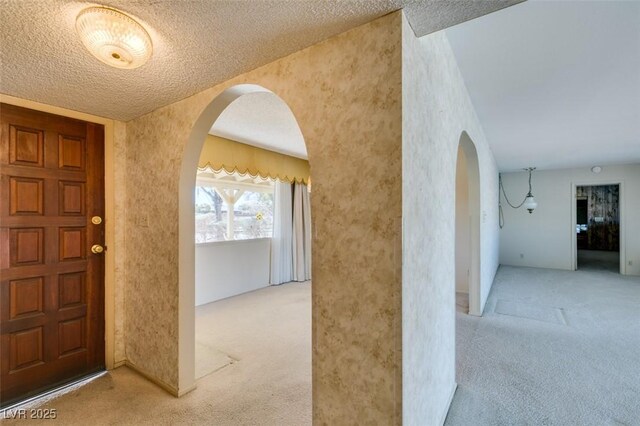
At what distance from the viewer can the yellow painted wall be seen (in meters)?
3.70

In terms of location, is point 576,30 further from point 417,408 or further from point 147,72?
point 147,72

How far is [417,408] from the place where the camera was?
1303 millimetres

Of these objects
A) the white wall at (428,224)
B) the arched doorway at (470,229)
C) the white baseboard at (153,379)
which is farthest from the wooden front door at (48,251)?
the arched doorway at (470,229)

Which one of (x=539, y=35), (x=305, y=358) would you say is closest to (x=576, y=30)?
(x=539, y=35)

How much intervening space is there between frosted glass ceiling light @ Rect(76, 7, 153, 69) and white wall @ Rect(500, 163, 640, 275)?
782 centimetres

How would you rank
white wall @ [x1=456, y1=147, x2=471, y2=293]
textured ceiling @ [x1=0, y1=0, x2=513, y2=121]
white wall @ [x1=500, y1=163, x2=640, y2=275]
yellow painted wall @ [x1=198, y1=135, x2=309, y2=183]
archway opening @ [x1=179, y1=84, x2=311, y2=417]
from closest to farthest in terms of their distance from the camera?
textured ceiling @ [x1=0, y1=0, x2=513, y2=121] < archway opening @ [x1=179, y1=84, x2=311, y2=417] < yellow painted wall @ [x1=198, y1=135, x2=309, y2=183] < white wall @ [x1=456, y1=147, x2=471, y2=293] < white wall @ [x1=500, y1=163, x2=640, y2=275]

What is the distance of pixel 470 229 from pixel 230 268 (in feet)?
11.3

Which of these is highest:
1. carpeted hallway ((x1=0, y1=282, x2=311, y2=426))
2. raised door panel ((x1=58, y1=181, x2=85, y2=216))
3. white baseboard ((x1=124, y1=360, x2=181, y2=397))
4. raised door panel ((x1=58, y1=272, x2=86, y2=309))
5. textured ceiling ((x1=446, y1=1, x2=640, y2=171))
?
textured ceiling ((x1=446, y1=1, x2=640, y2=171))

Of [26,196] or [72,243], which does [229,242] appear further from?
[26,196]

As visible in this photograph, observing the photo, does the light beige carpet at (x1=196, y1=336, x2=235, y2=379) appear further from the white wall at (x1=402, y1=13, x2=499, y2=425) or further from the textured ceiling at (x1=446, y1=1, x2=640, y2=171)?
the textured ceiling at (x1=446, y1=1, x2=640, y2=171)

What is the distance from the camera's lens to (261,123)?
130 inches

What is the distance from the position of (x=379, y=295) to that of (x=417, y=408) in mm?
573

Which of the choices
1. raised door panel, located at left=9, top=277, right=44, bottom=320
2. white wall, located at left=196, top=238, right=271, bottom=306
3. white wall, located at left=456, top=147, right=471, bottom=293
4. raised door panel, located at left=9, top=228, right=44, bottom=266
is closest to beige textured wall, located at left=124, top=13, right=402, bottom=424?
raised door panel, located at left=9, top=228, right=44, bottom=266

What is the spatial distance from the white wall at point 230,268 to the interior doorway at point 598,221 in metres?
9.28
